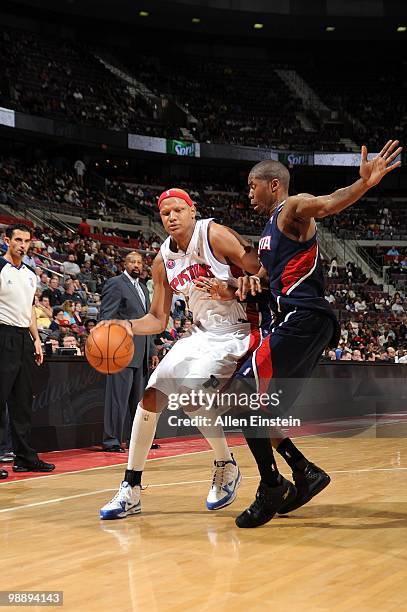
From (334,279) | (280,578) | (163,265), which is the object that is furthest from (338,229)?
(280,578)

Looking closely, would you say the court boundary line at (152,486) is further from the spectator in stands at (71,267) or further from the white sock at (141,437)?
the spectator in stands at (71,267)

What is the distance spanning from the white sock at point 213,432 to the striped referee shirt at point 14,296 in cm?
235

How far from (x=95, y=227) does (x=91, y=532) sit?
18.1 meters

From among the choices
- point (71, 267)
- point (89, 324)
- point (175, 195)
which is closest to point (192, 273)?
point (175, 195)

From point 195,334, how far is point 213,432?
1.96 ft

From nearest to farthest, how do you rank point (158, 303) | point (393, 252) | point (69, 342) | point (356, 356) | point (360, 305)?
point (158, 303) < point (69, 342) < point (356, 356) < point (360, 305) < point (393, 252)

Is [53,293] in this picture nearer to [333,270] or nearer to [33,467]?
[33,467]

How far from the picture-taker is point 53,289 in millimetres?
12859

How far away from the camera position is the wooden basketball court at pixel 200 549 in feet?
9.57

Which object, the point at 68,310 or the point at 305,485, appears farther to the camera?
the point at 68,310

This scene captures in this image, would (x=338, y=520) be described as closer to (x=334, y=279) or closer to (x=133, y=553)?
(x=133, y=553)

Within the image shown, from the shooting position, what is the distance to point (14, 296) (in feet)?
21.3

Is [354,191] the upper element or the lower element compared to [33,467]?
upper

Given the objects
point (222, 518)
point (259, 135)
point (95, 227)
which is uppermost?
point (259, 135)
